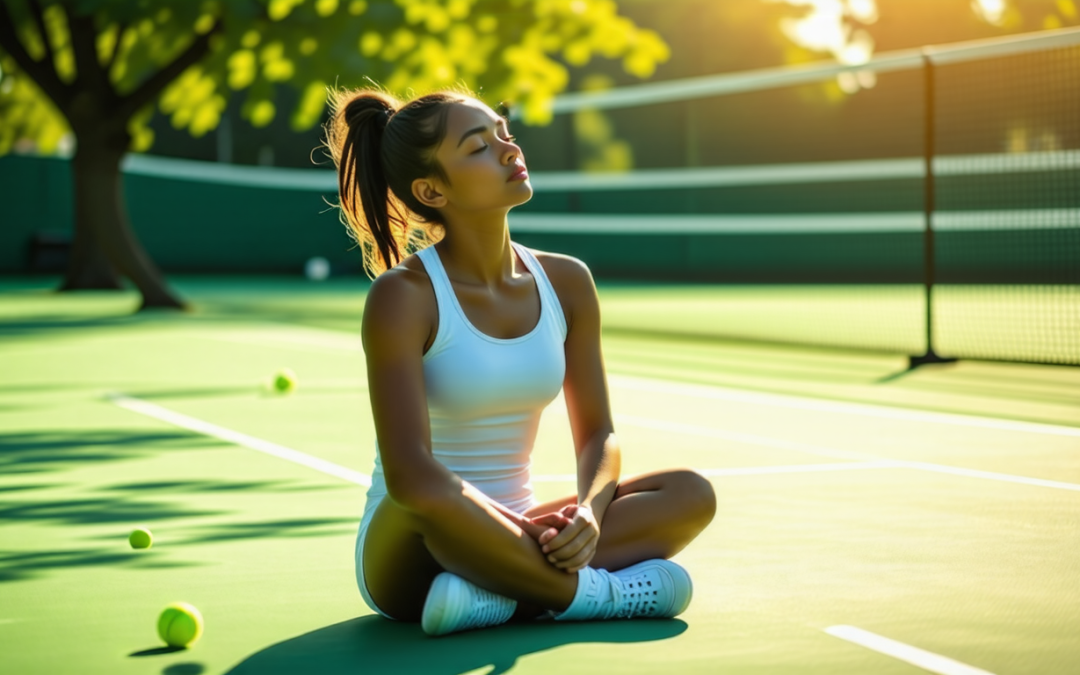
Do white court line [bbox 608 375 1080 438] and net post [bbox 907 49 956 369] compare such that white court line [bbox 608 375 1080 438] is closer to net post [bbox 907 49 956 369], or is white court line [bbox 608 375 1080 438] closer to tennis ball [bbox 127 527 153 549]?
net post [bbox 907 49 956 369]

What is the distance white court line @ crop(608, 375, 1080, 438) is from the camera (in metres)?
7.11

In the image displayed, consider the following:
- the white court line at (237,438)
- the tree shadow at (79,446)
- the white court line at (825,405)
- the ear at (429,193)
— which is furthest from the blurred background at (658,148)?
the ear at (429,193)

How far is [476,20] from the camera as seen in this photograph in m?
15.8

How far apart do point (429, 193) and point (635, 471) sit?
8.75ft

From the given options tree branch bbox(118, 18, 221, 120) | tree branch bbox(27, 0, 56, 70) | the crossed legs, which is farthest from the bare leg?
tree branch bbox(27, 0, 56, 70)

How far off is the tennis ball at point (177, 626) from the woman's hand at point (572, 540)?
0.79 m

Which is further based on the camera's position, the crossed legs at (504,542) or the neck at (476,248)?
the neck at (476,248)

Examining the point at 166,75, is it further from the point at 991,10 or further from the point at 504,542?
the point at 991,10

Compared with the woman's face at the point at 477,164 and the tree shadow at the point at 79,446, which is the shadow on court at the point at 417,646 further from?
the tree shadow at the point at 79,446

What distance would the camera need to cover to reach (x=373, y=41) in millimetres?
15164

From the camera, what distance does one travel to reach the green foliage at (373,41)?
14.9m

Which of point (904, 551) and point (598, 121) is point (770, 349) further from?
point (598, 121)

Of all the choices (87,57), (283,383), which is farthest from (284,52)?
(283,383)

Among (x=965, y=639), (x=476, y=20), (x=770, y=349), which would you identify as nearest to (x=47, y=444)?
(x=965, y=639)
